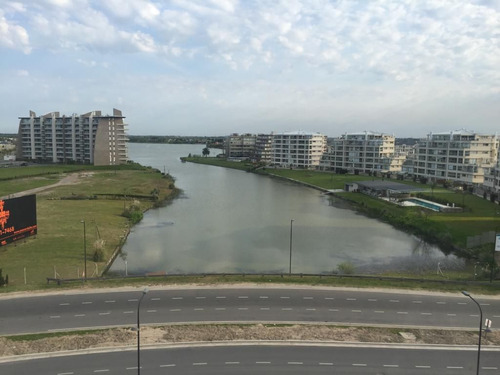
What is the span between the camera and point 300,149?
300 ft

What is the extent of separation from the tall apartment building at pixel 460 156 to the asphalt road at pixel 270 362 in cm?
4818

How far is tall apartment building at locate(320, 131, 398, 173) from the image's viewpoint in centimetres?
7356

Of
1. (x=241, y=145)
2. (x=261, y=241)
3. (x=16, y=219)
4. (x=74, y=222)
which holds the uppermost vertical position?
(x=241, y=145)

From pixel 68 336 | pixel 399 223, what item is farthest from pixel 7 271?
pixel 399 223

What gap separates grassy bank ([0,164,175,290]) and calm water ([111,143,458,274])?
6.45 ft

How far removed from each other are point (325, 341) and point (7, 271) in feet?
54.1

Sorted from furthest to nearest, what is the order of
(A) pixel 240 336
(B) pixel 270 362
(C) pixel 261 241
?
(C) pixel 261 241, (A) pixel 240 336, (B) pixel 270 362

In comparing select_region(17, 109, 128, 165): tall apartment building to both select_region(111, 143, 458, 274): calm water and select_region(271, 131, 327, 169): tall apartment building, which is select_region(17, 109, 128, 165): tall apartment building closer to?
select_region(271, 131, 327, 169): tall apartment building

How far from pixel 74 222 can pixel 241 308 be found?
2159 cm

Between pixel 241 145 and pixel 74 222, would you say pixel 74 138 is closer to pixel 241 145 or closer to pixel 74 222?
pixel 241 145

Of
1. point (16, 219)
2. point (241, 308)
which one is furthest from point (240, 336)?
point (16, 219)

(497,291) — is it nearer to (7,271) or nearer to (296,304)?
(296,304)

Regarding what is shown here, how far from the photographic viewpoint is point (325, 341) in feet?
43.0

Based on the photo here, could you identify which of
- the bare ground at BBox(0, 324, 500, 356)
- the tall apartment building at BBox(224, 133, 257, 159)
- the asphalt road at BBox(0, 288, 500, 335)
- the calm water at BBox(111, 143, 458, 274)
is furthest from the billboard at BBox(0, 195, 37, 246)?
the tall apartment building at BBox(224, 133, 257, 159)
